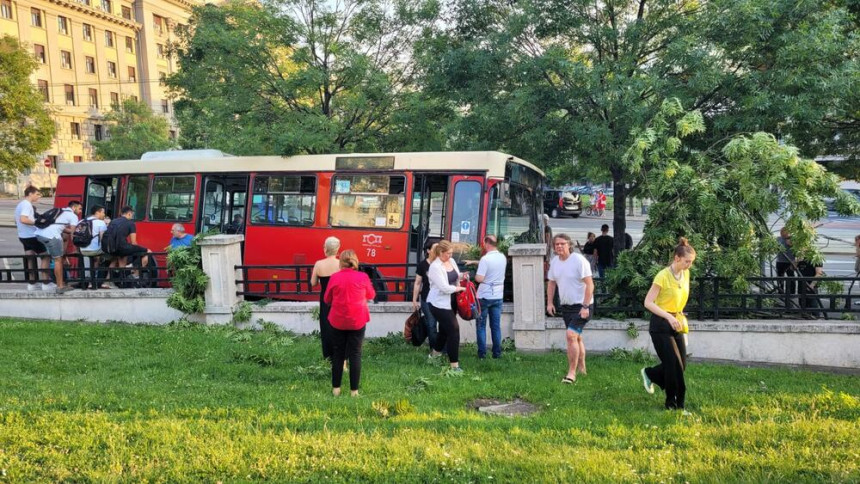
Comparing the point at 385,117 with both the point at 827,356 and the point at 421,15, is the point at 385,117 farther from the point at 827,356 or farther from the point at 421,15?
the point at 827,356

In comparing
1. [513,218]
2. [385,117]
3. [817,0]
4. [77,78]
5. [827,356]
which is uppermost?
[77,78]

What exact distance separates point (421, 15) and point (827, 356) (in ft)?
34.4

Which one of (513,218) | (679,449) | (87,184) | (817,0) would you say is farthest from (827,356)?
(87,184)

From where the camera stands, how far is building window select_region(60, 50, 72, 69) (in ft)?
184

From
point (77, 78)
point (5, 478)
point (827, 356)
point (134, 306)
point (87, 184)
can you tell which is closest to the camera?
point (5, 478)

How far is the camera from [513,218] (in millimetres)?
11211

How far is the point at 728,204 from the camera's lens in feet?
28.2

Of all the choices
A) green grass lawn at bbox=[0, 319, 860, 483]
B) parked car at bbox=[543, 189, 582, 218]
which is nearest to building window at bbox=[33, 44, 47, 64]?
parked car at bbox=[543, 189, 582, 218]

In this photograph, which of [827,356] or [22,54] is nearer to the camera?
[827,356]

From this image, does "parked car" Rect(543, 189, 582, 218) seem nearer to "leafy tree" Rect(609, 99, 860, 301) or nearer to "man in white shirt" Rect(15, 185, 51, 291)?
"leafy tree" Rect(609, 99, 860, 301)

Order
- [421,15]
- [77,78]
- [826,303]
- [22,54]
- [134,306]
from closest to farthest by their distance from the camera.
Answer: [826,303] → [134,306] → [421,15] → [22,54] → [77,78]

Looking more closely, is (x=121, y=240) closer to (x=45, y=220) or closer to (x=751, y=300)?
(x=45, y=220)

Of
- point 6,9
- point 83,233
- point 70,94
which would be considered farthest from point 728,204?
point 70,94

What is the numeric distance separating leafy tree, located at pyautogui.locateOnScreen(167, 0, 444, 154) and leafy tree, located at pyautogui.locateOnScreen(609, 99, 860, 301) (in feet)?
21.1
